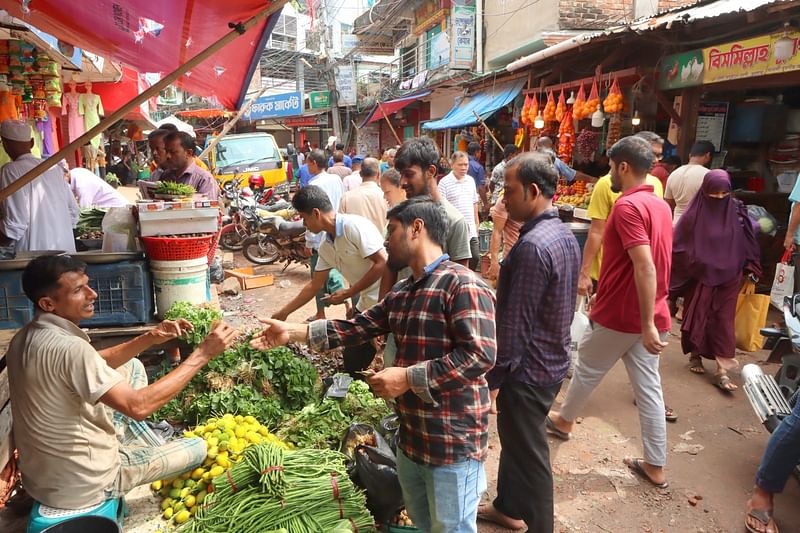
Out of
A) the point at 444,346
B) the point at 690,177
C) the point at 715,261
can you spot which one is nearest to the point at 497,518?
the point at 444,346

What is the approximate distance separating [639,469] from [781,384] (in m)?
1.18

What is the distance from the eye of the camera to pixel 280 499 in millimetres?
2531

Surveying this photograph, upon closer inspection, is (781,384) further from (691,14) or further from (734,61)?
(691,14)

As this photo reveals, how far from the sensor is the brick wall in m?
11.7

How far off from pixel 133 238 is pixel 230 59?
5.57ft

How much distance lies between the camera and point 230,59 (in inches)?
178

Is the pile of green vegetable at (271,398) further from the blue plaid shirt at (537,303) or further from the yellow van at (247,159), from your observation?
the yellow van at (247,159)

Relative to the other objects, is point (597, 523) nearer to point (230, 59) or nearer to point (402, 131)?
point (230, 59)

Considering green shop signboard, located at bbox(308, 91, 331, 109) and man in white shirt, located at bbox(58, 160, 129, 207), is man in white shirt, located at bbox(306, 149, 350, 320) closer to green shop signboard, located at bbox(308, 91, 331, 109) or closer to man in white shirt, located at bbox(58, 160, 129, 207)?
man in white shirt, located at bbox(58, 160, 129, 207)

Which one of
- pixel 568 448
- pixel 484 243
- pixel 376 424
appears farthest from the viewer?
pixel 484 243

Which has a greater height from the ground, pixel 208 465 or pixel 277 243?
pixel 277 243

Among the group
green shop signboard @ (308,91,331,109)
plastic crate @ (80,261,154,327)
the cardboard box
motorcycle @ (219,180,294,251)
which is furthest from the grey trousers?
green shop signboard @ (308,91,331,109)

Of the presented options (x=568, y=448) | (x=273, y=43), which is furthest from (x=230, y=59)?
(x=273, y=43)

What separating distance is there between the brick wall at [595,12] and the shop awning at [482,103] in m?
1.79
